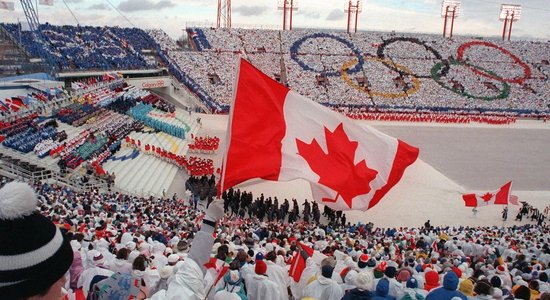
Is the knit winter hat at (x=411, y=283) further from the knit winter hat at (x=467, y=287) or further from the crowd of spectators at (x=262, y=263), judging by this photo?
the knit winter hat at (x=467, y=287)

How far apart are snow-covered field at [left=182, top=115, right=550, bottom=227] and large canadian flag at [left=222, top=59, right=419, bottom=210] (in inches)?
358

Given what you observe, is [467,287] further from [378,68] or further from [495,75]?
[495,75]

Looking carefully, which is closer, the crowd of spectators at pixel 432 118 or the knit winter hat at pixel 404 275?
the knit winter hat at pixel 404 275

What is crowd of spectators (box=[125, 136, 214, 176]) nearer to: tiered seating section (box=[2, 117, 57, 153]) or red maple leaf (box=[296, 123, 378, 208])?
tiered seating section (box=[2, 117, 57, 153])

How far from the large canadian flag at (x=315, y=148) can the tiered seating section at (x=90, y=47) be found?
98.8 feet

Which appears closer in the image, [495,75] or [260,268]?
[260,268]

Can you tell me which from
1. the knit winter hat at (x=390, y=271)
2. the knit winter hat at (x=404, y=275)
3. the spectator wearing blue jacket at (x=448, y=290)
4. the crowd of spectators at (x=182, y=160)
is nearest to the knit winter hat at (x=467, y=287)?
the spectator wearing blue jacket at (x=448, y=290)

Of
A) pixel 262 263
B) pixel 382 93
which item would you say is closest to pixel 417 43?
pixel 382 93

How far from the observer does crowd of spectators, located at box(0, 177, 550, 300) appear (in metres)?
3.63

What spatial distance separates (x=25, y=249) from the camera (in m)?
1.61

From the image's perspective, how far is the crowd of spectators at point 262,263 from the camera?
11.9 feet

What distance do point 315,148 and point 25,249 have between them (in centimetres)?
462

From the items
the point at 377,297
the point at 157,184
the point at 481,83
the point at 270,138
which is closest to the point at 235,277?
the point at 377,297

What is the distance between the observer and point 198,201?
1591cm
